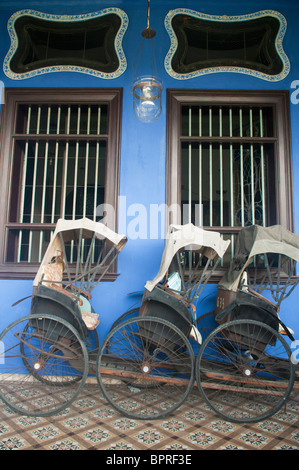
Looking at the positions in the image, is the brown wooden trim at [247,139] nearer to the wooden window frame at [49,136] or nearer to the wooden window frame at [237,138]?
the wooden window frame at [237,138]

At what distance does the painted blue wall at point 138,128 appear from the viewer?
4457 millimetres

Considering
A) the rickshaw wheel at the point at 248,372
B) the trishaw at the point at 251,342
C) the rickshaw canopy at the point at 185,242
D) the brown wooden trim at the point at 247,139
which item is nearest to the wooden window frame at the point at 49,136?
the brown wooden trim at the point at 247,139

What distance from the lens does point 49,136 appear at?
4820 mm

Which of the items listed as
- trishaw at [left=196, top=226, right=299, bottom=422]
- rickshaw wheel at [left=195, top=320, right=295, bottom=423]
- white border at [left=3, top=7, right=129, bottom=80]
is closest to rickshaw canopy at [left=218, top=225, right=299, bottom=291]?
trishaw at [left=196, top=226, right=299, bottom=422]

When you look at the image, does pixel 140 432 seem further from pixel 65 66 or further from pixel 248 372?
pixel 65 66

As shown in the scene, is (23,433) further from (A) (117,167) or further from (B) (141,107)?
(B) (141,107)

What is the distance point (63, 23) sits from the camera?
16.4 feet

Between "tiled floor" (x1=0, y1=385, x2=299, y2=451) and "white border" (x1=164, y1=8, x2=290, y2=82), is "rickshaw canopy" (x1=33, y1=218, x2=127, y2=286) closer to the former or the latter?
"tiled floor" (x1=0, y1=385, x2=299, y2=451)

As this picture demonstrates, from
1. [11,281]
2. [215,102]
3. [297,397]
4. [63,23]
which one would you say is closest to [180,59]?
[215,102]

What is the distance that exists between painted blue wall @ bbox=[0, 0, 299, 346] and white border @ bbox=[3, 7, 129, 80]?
0.06 m

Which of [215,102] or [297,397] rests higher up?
[215,102]

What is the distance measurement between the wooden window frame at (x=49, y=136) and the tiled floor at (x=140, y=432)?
197 cm

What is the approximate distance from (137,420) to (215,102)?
380cm
